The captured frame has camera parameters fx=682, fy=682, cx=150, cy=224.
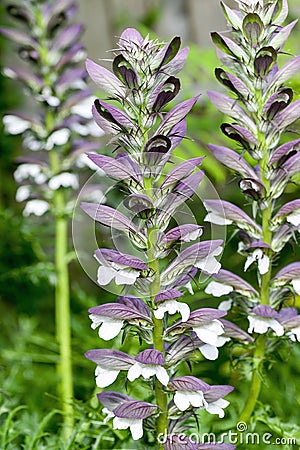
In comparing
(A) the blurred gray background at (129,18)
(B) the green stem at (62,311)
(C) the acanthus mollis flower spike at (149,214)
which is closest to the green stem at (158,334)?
(C) the acanthus mollis flower spike at (149,214)

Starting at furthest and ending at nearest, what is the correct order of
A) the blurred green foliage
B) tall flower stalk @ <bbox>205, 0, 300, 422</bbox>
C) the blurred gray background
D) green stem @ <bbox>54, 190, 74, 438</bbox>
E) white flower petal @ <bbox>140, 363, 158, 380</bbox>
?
1. the blurred gray background
2. green stem @ <bbox>54, 190, 74, 438</bbox>
3. the blurred green foliage
4. tall flower stalk @ <bbox>205, 0, 300, 422</bbox>
5. white flower petal @ <bbox>140, 363, 158, 380</bbox>

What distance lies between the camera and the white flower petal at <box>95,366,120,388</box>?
2.80 ft

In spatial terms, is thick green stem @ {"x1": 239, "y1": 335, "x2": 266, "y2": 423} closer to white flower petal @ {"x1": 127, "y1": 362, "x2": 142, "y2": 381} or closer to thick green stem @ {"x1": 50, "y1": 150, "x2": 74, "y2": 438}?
white flower petal @ {"x1": 127, "y1": 362, "x2": 142, "y2": 381}

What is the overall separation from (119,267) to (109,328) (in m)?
0.08

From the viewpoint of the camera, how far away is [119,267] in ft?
2.71

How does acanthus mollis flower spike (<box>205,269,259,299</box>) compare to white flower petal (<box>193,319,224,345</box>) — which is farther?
acanthus mollis flower spike (<box>205,269,259,299</box>)

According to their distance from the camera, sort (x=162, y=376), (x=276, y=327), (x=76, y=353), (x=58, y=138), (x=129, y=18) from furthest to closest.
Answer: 1. (x=129, y=18)
2. (x=76, y=353)
3. (x=58, y=138)
4. (x=276, y=327)
5. (x=162, y=376)

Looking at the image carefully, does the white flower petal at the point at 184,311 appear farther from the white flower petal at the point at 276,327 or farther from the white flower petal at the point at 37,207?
the white flower petal at the point at 37,207

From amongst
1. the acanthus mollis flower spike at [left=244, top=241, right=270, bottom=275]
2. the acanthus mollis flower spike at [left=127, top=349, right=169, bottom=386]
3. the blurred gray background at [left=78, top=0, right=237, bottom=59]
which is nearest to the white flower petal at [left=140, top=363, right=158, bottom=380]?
the acanthus mollis flower spike at [left=127, top=349, right=169, bottom=386]

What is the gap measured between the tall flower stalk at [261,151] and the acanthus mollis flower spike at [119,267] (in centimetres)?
18

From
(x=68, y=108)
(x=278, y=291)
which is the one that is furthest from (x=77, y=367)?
(x=278, y=291)

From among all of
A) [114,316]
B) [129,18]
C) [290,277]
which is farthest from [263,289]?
[129,18]

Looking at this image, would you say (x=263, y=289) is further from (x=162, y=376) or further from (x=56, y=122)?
(x=56, y=122)

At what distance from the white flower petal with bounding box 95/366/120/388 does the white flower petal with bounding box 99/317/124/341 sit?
6 cm
